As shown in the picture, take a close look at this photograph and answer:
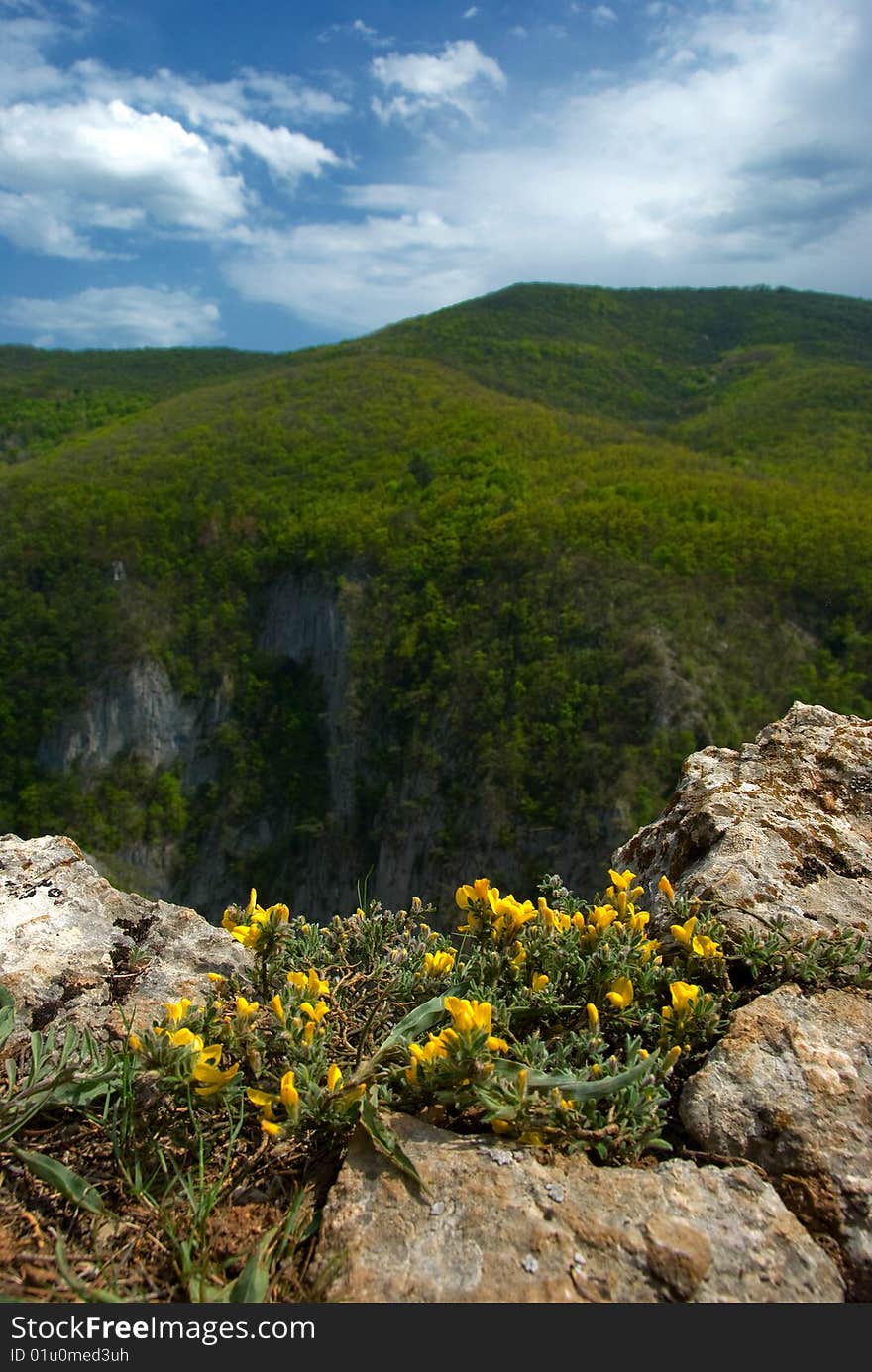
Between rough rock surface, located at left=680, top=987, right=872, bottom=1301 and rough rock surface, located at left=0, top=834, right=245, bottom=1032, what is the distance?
1.57m

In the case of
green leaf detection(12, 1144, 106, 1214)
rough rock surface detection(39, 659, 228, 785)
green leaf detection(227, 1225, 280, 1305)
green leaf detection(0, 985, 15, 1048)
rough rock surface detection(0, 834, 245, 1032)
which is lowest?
rough rock surface detection(39, 659, 228, 785)

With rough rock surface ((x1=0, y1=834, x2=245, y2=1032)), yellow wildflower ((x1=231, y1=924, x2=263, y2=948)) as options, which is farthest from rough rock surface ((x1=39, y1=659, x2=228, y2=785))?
yellow wildflower ((x1=231, y1=924, x2=263, y2=948))

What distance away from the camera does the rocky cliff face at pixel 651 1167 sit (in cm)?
155

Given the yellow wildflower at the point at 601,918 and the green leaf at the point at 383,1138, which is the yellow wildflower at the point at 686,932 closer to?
the yellow wildflower at the point at 601,918

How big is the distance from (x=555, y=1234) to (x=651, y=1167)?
0.33 meters

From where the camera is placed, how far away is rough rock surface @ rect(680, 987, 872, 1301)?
1.78 meters

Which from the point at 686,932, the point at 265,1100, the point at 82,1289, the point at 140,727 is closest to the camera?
the point at 82,1289

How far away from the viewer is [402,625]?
4069 centimetres

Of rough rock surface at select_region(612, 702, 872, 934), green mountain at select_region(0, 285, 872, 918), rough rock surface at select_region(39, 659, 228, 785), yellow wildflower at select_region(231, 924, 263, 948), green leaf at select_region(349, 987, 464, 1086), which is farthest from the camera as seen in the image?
rough rock surface at select_region(39, 659, 228, 785)

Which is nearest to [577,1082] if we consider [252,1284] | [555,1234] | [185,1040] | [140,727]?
[555,1234]

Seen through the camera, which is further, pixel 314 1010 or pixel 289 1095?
pixel 314 1010

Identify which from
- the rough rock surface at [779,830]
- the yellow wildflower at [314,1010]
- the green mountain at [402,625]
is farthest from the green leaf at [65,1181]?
the green mountain at [402,625]

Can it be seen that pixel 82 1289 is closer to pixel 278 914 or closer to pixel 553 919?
pixel 278 914

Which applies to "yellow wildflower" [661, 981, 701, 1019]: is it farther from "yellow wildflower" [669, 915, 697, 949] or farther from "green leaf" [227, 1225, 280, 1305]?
"green leaf" [227, 1225, 280, 1305]
